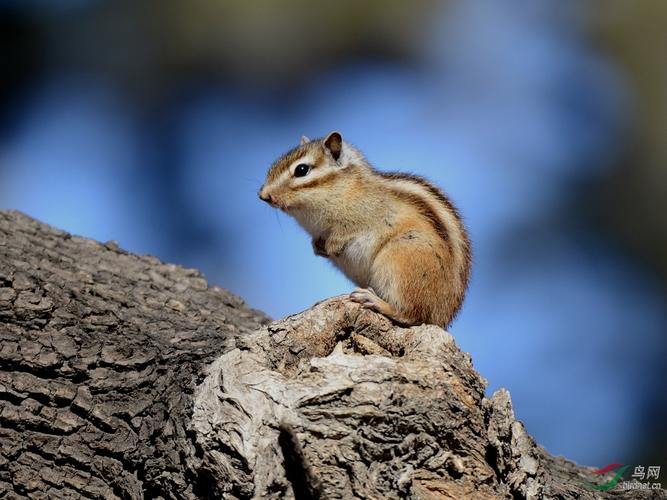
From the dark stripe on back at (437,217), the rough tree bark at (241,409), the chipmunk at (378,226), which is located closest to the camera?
the rough tree bark at (241,409)

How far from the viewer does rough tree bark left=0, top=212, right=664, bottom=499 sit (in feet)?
9.94

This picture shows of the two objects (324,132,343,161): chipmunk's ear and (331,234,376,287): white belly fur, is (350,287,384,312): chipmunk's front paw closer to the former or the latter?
(331,234,376,287): white belly fur

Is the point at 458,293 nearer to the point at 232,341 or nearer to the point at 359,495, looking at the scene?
the point at 232,341

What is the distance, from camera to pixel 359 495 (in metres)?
2.97

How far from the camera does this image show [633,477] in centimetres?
450

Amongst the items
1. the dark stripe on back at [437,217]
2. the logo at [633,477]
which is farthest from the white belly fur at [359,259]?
the logo at [633,477]

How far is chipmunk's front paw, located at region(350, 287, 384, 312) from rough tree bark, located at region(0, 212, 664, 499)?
55 mm

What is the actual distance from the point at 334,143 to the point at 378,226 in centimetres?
75

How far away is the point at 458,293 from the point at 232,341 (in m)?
1.18

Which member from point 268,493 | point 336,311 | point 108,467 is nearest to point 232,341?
point 336,311

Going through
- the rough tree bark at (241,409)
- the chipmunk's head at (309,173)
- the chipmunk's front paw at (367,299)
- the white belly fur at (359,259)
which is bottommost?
the rough tree bark at (241,409)

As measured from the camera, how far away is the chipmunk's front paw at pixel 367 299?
3764 millimetres

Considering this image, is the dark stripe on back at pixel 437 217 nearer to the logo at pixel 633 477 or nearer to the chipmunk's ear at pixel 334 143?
the chipmunk's ear at pixel 334 143

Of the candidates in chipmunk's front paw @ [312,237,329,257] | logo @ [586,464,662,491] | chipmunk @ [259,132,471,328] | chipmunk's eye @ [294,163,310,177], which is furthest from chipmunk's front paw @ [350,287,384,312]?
logo @ [586,464,662,491]
